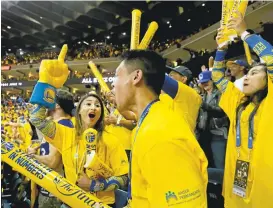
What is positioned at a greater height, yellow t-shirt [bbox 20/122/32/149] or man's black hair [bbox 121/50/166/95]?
man's black hair [bbox 121/50/166/95]

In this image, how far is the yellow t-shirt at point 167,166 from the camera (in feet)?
3.93

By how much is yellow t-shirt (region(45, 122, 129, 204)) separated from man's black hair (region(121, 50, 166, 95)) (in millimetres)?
1034

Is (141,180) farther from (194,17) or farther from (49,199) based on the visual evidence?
(194,17)

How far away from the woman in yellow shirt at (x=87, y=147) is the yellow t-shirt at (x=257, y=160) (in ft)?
2.56

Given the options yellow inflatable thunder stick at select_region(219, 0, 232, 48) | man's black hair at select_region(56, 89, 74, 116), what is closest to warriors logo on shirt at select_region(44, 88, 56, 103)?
man's black hair at select_region(56, 89, 74, 116)

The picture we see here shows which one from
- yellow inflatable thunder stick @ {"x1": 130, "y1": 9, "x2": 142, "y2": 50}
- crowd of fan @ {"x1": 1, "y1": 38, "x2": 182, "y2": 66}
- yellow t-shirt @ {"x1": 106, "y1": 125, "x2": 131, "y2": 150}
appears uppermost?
crowd of fan @ {"x1": 1, "y1": 38, "x2": 182, "y2": 66}

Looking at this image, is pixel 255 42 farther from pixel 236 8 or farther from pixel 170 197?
pixel 170 197

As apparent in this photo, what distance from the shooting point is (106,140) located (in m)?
2.59

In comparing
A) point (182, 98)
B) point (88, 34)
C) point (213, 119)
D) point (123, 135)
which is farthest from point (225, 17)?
point (88, 34)

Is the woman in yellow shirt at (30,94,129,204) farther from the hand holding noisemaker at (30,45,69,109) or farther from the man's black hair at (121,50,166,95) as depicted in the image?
the man's black hair at (121,50,166,95)

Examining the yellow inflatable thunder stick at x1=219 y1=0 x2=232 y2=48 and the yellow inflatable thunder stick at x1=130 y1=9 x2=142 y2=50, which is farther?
Answer: the yellow inflatable thunder stick at x1=130 y1=9 x2=142 y2=50

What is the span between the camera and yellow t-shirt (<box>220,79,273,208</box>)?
2.44 meters

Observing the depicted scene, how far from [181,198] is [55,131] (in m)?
1.57

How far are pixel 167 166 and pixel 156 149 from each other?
7 centimetres
